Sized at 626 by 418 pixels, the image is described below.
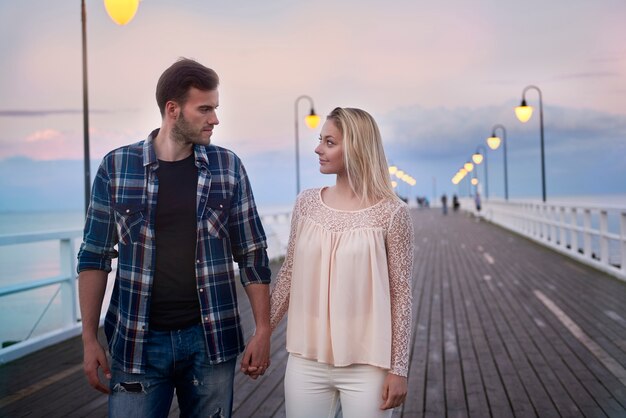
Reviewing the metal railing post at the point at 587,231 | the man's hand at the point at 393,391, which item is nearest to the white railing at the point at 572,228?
the metal railing post at the point at 587,231

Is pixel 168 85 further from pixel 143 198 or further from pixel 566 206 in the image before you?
pixel 566 206

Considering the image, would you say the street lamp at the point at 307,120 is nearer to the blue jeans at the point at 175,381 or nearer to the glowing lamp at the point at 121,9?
the glowing lamp at the point at 121,9

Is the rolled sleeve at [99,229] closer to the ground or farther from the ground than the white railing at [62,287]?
farther from the ground

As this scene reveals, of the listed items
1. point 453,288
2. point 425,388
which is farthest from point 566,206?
point 425,388

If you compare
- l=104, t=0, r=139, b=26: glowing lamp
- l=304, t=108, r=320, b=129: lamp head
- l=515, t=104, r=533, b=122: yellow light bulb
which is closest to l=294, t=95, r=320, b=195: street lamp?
l=304, t=108, r=320, b=129: lamp head

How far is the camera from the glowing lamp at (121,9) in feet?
26.3

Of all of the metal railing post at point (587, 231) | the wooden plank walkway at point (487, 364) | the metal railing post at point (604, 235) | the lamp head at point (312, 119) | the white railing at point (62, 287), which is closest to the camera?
the wooden plank walkway at point (487, 364)

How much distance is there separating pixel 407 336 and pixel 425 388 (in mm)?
3118

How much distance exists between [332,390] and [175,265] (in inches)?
32.4

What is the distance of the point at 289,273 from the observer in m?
2.81

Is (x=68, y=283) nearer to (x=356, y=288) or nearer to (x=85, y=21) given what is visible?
(x=85, y=21)

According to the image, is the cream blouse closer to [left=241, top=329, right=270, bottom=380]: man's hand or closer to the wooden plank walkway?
[left=241, top=329, right=270, bottom=380]: man's hand

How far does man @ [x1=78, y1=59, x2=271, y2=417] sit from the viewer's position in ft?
8.03

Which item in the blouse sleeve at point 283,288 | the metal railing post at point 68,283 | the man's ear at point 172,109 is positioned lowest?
the metal railing post at point 68,283
